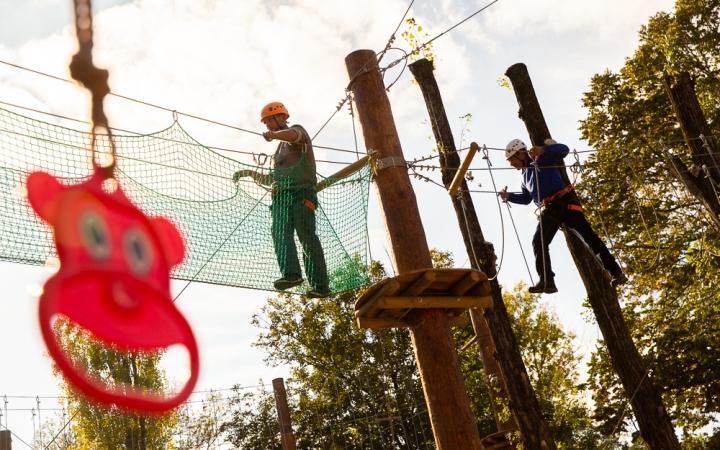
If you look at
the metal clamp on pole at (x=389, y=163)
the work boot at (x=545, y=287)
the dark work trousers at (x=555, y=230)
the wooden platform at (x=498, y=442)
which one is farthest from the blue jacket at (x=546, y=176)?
the wooden platform at (x=498, y=442)

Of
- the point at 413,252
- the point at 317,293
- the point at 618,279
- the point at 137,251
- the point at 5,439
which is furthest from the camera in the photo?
the point at 5,439

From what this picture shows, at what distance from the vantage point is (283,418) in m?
6.94

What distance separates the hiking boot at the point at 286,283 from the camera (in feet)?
15.2

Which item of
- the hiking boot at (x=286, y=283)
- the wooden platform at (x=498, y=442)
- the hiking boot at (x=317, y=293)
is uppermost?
the hiking boot at (x=286, y=283)

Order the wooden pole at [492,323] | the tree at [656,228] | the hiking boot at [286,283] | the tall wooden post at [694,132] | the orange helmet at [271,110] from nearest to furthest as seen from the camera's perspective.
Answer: the hiking boot at [286,283], the orange helmet at [271,110], the wooden pole at [492,323], the tall wooden post at [694,132], the tree at [656,228]

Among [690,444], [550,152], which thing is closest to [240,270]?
[550,152]

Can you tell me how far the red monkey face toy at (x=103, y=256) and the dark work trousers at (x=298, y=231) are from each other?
0.64m

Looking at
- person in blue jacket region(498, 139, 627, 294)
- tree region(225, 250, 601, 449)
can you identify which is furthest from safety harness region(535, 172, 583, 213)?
tree region(225, 250, 601, 449)

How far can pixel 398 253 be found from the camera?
428cm

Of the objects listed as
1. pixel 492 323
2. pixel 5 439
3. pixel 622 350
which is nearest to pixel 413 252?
pixel 622 350

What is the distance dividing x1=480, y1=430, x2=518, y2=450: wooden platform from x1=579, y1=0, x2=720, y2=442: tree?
11.1 feet

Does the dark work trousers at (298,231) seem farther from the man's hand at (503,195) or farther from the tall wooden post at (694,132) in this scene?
the tall wooden post at (694,132)

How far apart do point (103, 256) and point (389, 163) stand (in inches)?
74.8

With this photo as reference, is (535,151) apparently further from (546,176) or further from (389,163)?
(389,163)
